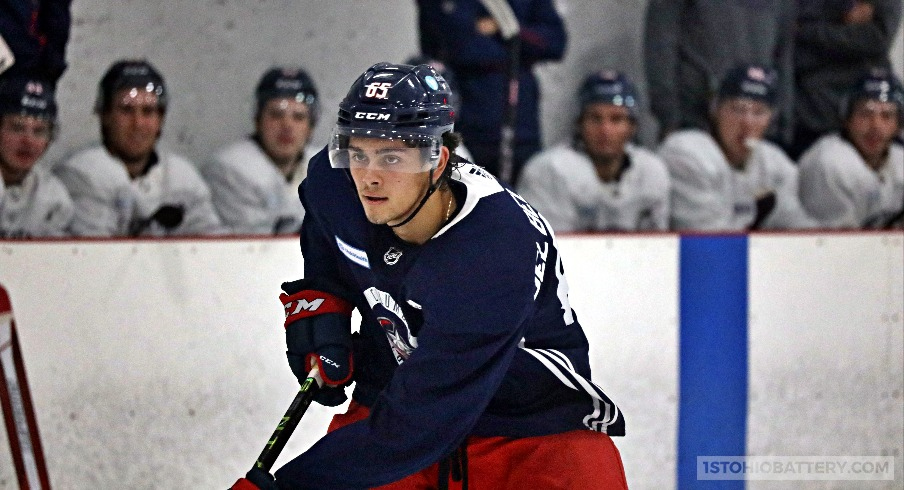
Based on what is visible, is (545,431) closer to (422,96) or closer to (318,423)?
(422,96)

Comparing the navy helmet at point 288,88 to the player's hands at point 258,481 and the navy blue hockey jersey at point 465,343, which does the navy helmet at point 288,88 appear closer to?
the navy blue hockey jersey at point 465,343

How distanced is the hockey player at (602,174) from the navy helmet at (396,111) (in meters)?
2.21

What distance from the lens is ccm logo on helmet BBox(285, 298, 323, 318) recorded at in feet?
6.98

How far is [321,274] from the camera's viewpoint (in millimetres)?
2242

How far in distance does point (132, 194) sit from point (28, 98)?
43cm

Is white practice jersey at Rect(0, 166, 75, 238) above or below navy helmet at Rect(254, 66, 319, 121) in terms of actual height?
below

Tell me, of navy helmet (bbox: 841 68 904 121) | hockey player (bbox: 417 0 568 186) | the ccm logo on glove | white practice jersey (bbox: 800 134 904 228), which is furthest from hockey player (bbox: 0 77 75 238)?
navy helmet (bbox: 841 68 904 121)

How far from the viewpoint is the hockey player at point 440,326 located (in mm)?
1823

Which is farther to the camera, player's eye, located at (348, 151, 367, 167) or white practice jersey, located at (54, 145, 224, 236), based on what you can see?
white practice jersey, located at (54, 145, 224, 236)

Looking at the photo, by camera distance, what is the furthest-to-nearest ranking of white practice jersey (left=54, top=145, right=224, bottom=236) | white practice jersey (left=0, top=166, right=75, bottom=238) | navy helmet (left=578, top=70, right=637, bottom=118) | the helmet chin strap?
navy helmet (left=578, top=70, right=637, bottom=118) < white practice jersey (left=54, top=145, right=224, bottom=236) < white practice jersey (left=0, top=166, right=75, bottom=238) < the helmet chin strap

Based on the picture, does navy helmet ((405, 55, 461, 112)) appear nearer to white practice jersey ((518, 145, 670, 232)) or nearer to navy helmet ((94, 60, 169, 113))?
white practice jersey ((518, 145, 670, 232))

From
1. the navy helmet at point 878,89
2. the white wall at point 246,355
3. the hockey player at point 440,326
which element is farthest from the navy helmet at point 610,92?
the hockey player at point 440,326

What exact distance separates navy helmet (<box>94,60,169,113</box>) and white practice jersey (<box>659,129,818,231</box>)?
1.76 meters

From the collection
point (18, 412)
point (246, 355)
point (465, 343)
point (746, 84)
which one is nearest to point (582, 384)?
point (465, 343)
